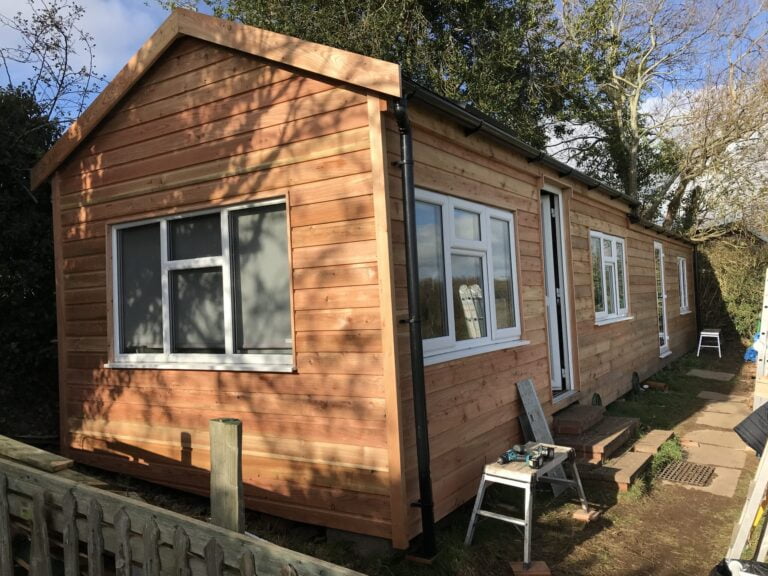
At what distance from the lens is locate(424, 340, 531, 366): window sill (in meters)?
4.35

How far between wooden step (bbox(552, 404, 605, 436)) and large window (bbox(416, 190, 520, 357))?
1.31 m

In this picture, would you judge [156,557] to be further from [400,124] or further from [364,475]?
[400,124]

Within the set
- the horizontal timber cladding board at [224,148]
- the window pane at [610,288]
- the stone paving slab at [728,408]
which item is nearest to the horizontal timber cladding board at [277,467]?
the horizontal timber cladding board at [224,148]

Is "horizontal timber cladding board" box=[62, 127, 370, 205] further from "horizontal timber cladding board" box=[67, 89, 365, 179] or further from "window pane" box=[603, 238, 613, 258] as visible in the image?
"window pane" box=[603, 238, 613, 258]

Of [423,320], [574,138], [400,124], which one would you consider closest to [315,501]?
[423,320]

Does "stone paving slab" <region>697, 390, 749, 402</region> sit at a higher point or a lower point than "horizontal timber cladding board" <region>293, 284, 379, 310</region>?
lower

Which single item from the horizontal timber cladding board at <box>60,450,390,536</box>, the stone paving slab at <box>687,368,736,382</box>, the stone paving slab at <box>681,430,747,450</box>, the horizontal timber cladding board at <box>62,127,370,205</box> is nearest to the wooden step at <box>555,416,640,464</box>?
the stone paving slab at <box>681,430,747,450</box>

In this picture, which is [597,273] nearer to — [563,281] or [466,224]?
[563,281]

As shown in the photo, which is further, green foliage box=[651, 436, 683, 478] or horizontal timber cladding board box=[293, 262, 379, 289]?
green foliage box=[651, 436, 683, 478]

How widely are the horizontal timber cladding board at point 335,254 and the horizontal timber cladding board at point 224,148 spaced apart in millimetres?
805

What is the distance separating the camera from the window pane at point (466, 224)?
4.99 metres

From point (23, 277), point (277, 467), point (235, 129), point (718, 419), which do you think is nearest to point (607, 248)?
point (718, 419)

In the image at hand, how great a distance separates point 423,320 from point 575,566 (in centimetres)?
203

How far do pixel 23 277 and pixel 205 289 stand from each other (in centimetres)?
353
